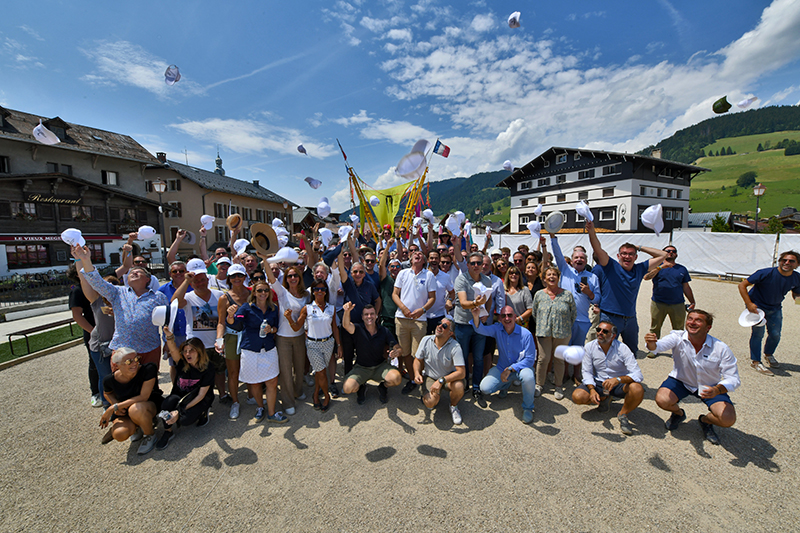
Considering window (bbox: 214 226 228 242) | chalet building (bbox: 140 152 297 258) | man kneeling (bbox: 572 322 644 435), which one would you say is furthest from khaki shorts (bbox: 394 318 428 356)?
window (bbox: 214 226 228 242)

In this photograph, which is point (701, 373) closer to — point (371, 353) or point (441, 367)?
point (441, 367)

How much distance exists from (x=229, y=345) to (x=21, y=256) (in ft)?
86.0

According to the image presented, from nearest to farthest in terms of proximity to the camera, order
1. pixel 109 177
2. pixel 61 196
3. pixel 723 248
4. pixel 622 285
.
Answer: pixel 622 285
pixel 723 248
pixel 61 196
pixel 109 177

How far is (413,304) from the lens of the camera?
4746mm

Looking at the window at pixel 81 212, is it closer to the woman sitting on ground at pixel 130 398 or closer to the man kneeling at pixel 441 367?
the woman sitting on ground at pixel 130 398

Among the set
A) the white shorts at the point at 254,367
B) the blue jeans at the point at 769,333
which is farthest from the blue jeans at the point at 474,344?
the blue jeans at the point at 769,333

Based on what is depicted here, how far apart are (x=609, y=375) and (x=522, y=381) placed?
1.03m

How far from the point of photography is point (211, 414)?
4.36 metres

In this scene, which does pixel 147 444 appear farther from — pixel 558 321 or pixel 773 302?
pixel 773 302

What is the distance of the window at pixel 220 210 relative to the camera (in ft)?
114

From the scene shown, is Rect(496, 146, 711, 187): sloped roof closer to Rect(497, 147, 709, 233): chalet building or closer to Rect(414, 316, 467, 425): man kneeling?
Rect(497, 147, 709, 233): chalet building

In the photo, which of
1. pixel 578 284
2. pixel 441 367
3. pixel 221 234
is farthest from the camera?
pixel 221 234

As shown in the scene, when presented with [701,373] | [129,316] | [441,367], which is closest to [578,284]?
[701,373]

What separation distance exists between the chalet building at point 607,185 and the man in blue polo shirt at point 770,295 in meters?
29.2
